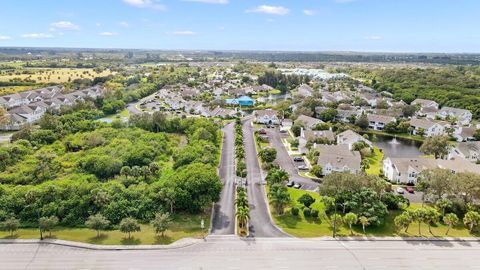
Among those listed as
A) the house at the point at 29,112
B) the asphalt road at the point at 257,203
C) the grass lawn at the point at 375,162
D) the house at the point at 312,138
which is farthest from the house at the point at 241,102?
the grass lawn at the point at 375,162

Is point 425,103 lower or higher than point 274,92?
higher

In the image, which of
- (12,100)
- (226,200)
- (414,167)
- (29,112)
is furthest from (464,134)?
(12,100)

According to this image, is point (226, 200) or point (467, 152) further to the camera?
point (467, 152)

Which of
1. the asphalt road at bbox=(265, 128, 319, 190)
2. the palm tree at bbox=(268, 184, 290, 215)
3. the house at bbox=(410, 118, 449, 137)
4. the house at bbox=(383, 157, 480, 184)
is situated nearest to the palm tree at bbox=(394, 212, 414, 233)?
the palm tree at bbox=(268, 184, 290, 215)

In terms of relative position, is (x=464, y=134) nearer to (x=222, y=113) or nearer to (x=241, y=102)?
(x=222, y=113)

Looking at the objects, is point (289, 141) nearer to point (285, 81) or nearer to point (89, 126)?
point (89, 126)
